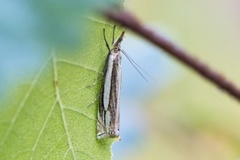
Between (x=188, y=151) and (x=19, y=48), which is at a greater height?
(x=188, y=151)

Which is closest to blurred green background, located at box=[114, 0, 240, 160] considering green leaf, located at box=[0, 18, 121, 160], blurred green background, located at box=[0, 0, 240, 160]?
blurred green background, located at box=[0, 0, 240, 160]

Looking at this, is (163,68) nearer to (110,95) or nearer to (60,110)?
(110,95)

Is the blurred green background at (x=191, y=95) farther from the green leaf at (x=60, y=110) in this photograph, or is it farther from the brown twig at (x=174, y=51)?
the green leaf at (x=60, y=110)

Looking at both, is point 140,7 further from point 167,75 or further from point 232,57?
point 167,75

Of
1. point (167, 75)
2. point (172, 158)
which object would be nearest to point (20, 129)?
point (167, 75)

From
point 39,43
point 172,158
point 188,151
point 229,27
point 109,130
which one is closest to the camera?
point 39,43

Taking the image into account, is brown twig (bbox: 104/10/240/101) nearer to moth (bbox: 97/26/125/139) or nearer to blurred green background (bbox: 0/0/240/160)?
blurred green background (bbox: 0/0/240/160)
